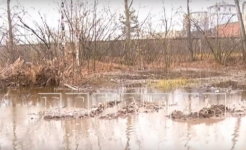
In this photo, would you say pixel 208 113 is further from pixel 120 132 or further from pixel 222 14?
pixel 222 14

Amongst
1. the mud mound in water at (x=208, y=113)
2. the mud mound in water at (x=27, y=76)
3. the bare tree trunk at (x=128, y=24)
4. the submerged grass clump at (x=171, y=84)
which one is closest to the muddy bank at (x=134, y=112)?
the mud mound in water at (x=208, y=113)

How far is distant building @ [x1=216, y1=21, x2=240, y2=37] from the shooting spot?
573 cm

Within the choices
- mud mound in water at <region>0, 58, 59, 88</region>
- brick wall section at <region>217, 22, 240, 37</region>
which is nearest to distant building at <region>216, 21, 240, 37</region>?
brick wall section at <region>217, 22, 240, 37</region>

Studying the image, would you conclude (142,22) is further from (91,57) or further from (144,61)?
(91,57)

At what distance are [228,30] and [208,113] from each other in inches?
150

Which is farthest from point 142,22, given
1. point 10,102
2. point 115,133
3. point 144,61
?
point 115,133

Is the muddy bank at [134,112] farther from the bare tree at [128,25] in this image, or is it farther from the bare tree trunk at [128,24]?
the bare tree trunk at [128,24]

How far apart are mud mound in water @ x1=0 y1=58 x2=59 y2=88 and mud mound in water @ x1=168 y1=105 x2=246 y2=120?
6.03 feet

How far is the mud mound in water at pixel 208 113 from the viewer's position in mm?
2266

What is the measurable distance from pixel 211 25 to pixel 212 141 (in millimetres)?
4363

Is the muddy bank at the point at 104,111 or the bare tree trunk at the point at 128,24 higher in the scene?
the bare tree trunk at the point at 128,24

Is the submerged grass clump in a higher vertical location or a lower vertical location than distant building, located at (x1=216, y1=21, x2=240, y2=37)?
lower

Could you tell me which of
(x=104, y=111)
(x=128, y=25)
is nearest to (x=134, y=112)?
(x=104, y=111)

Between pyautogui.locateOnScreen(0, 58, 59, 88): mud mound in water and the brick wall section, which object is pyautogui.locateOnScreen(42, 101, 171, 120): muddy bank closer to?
pyautogui.locateOnScreen(0, 58, 59, 88): mud mound in water
